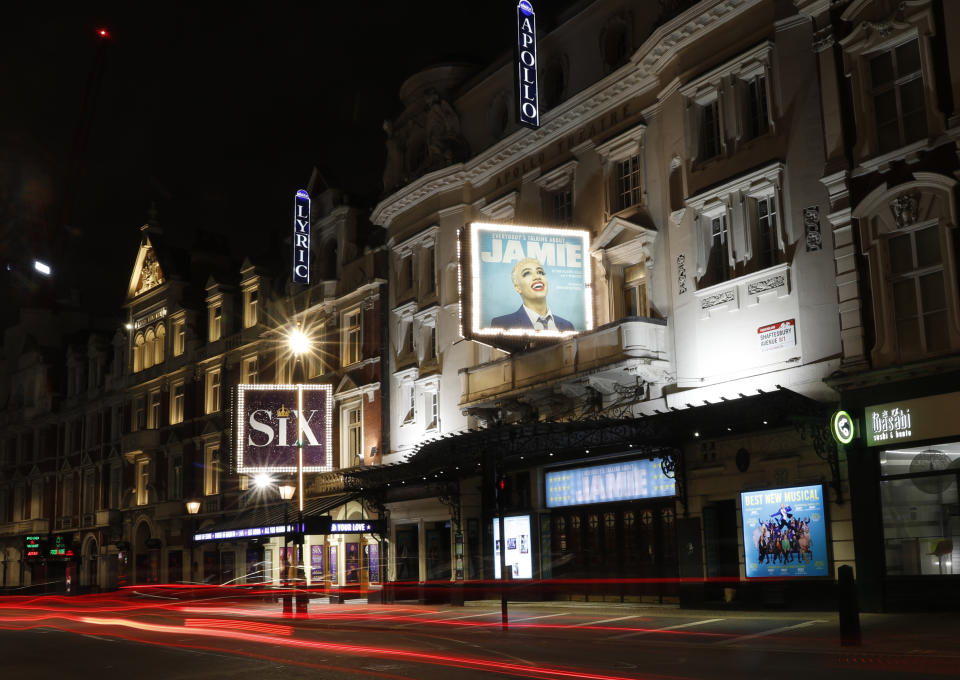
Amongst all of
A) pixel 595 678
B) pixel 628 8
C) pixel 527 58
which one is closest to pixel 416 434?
pixel 527 58

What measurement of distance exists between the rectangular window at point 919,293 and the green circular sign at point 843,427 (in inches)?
66.1

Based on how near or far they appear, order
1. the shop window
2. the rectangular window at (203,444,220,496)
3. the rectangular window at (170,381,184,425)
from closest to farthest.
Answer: the shop window < the rectangular window at (203,444,220,496) < the rectangular window at (170,381,184,425)

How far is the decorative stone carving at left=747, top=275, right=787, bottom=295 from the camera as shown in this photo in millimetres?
24547

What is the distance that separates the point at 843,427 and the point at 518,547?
45.4 ft

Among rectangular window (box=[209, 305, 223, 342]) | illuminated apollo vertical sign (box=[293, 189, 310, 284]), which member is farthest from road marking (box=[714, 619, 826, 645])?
rectangular window (box=[209, 305, 223, 342])

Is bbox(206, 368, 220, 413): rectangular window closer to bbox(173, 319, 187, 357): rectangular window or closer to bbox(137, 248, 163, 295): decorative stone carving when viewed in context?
bbox(173, 319, 187, 357): rectangular window

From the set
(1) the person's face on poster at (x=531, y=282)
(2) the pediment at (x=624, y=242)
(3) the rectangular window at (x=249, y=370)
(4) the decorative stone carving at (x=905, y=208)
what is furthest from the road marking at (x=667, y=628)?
(3) the rectangular window at (x=249, y=370)

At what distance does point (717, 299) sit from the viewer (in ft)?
Result: 86.3

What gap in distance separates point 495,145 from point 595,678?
24.7m

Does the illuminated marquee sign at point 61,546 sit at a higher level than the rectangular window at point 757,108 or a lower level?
lower

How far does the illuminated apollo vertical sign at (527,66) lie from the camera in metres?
31.4

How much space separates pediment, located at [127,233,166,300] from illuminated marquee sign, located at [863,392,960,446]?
43.6 metres

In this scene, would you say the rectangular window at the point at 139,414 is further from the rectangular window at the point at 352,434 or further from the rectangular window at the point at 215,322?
the rectangular window at the point at 352,434

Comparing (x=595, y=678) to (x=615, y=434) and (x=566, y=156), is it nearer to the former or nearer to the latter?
(x=615, y=434)
